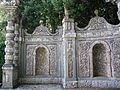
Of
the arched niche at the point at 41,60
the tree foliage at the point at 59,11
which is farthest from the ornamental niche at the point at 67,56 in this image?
the tree foliage at the point at 59,11

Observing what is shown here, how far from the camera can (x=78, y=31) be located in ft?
31.9

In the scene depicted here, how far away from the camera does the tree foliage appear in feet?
37.4

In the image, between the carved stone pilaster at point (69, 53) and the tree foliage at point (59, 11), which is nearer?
the carved stone pilaster at point (69, 53)

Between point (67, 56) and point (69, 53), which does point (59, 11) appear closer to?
point (69, 53)

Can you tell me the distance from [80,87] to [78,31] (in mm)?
3397

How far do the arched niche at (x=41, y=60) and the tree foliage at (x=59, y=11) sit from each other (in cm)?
251

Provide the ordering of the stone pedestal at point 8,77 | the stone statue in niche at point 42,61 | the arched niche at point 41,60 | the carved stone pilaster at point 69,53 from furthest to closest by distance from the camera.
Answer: the stone statue in niche at point 42,61, the arched niche at point 41,60, the carved stone pilaster at point 69,53, the stone pedestal at point 8,77

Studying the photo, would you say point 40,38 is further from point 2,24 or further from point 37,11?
point 2,24

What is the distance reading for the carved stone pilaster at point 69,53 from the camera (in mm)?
9305

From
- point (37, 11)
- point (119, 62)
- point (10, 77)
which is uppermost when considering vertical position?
point (37, 11)

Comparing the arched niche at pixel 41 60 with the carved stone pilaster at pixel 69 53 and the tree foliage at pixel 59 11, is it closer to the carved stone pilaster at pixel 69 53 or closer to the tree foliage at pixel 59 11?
the carved stone pilaster at pixel 69 53

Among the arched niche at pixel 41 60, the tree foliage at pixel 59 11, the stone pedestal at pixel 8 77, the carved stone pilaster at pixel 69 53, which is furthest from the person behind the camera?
the tree foliage at pixel 59 11

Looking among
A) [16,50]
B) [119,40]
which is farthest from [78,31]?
[16,50]

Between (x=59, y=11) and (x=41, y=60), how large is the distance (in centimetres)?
400
